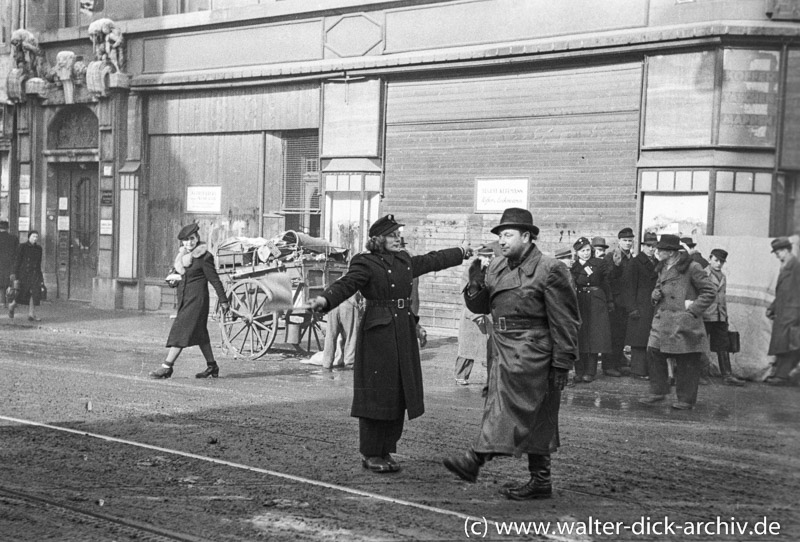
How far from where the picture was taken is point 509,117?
1652 centimetres

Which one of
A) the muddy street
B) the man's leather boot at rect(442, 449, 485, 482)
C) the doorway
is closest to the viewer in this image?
the muddy street

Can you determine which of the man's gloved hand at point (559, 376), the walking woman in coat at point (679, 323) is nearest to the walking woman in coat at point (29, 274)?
the walking woman in coat at point (679, 323)

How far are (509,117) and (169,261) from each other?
8.67 meters

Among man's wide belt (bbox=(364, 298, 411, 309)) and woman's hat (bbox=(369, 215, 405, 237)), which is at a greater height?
woman's hat (bbox=(369, 215, 405, 237))

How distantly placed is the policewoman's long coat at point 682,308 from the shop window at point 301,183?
9.68 metres

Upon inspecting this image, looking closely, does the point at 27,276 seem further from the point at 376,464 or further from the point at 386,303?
the point at 376,464

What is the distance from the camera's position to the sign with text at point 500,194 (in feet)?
53.8

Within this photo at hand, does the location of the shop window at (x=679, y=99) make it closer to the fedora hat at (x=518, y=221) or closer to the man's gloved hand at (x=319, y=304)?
the fedora hat at (x=518, y=221)

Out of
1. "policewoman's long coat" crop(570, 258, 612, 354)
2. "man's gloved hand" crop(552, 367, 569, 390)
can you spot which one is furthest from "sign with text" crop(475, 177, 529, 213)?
"man's gloved hand" crop(552, 367, 569, 390)

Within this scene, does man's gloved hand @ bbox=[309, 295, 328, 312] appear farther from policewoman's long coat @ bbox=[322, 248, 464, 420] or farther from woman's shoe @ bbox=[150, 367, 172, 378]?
woman's shoe @ bbox=[150, 367, 172, 378]

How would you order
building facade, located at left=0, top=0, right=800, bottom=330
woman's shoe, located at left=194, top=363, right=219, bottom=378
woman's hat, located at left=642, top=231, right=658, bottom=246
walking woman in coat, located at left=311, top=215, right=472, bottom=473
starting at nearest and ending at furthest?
walking woman in coat, located at left=311, top=215, right=472, bottom=473
woman's shoe, located at left=194, top=363, right=219, bottom=378
woman's hat, located at left=642, top=231, right=658, bottom=246
building facade, located at left=0, top=0, right=800, bottom=330

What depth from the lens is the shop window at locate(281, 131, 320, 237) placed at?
62.8 feet

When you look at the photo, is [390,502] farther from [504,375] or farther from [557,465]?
[557,465]

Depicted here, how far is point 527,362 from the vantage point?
6.33 m
